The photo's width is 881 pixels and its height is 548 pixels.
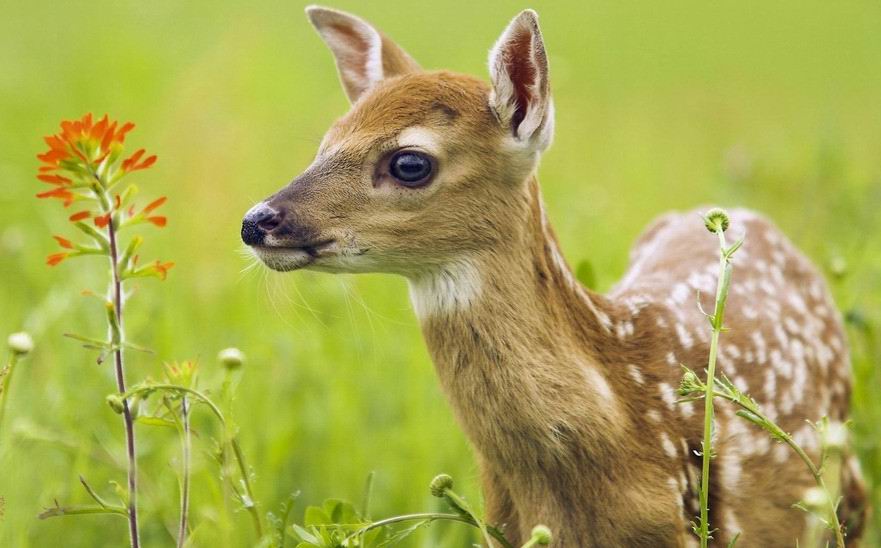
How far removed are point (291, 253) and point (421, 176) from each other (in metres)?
0.36

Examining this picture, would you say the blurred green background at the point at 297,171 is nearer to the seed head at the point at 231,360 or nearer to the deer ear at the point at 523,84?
the seed head at the point at 231,360

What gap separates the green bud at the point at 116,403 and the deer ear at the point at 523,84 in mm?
1129

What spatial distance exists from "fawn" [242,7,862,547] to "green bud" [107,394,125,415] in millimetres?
517

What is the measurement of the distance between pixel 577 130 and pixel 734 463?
5959mm

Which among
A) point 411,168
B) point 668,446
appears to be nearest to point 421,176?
point 411,168

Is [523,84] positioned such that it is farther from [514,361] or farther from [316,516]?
[316,516]

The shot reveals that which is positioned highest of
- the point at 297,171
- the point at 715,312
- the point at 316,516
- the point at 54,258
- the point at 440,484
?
the point at 297,171

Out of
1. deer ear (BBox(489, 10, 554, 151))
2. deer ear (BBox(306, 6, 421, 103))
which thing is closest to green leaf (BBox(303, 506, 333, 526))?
deer ear (BBox(489, 10, 554, 151))

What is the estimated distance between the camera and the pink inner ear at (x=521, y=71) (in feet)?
10.4

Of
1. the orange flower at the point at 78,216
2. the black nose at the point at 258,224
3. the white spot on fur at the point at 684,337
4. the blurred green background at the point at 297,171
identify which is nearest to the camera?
the orange flower at the point at 78,216

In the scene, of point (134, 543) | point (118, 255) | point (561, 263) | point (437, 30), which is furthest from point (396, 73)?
point (437, 30)

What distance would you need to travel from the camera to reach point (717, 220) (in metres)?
2.68

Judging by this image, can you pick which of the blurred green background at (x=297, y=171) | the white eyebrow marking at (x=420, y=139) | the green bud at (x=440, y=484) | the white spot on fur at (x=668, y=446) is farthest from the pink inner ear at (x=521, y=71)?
the green bud at (x=440, y=484)

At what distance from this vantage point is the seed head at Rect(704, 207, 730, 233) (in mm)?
2678
